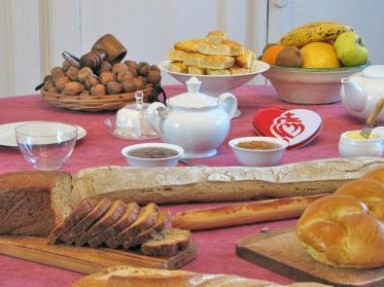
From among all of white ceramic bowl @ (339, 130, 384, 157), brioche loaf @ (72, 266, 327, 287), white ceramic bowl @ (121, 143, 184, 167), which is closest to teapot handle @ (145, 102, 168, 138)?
white ceramic bowl @ (121, 143, 184, 167)

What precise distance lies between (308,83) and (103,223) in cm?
114

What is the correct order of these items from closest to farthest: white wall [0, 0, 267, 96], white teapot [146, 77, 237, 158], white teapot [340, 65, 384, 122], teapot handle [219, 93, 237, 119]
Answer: white teapot [146, 77, 237, 158], teapot handle [219, 93, 237, 119], white teapot [340, 65, 384, 122], white wall [0, 0, 267, 96]

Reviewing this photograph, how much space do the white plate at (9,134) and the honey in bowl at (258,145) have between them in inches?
15.3

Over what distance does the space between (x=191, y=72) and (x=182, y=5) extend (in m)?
1.53

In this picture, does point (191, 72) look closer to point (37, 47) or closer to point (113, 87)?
point (113, 87)

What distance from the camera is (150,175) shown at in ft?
4.49

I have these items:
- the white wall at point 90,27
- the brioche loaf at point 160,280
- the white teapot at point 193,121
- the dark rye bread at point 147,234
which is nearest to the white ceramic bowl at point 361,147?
the white teapot at point 193,121

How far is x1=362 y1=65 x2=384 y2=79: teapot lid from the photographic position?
1.94 metres

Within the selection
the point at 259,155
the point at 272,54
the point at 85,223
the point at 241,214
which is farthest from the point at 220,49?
the point at 85,223

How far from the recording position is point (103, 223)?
1.11 meters

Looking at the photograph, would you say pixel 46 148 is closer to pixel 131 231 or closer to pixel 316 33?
pixel 131 231

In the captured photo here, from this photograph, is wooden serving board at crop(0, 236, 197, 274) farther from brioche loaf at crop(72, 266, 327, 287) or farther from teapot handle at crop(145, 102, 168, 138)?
teapot handle at crop(145, 102, 168, 138)

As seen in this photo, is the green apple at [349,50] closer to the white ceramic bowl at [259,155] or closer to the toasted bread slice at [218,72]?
the toasted bread slice at [218,72]

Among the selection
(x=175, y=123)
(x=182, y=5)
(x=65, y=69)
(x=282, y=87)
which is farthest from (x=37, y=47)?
(x=175, y=123)
